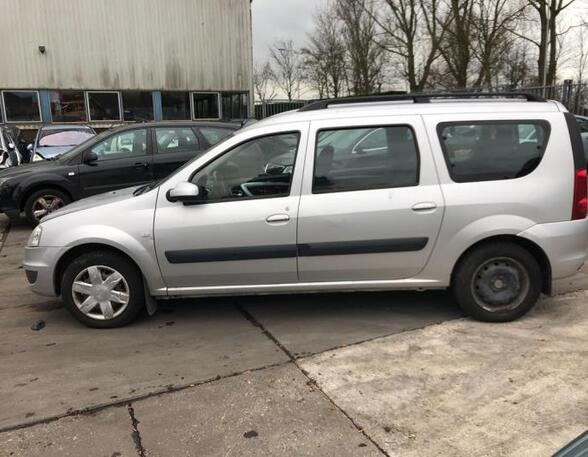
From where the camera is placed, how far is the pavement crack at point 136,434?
2.85 meters

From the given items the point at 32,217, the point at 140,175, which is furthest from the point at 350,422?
the point at 32,217

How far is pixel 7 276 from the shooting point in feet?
20.3

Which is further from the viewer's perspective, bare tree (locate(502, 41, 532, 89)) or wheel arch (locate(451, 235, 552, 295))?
bare tree (locate(502, 41, 532, 89))

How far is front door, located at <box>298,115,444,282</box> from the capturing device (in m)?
4.12

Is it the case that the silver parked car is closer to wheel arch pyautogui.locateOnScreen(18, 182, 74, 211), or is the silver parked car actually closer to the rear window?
the rear window

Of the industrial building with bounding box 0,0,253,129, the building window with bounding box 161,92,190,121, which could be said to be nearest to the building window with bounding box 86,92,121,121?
the industrial building with bounding box 0,0,253,129

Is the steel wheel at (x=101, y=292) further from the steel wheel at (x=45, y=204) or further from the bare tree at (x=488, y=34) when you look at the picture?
the bare tree at (x=488, y=34)

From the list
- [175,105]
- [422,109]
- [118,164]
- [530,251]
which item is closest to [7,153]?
[118,164]

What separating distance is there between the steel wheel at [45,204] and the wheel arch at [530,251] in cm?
651

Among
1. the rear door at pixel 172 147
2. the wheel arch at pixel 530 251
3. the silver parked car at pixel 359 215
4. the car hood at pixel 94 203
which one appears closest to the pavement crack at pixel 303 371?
the silver parked car at pixel 359 215

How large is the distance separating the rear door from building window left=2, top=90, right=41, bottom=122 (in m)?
14.6

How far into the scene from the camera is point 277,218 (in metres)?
4.12

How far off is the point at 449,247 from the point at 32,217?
6.74m

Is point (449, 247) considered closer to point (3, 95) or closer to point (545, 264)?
point (545, 264)
